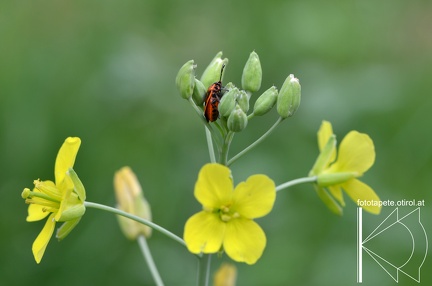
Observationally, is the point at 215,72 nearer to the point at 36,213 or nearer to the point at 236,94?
the point at 236,94

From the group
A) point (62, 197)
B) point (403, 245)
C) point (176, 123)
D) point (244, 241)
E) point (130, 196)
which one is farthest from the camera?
point (176, 123)

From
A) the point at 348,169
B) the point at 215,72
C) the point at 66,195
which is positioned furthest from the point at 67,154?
the point at 348,169

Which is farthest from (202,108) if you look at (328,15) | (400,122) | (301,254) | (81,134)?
(328,15)

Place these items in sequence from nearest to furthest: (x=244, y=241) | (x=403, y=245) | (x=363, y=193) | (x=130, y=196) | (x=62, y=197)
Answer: (x=244, y=241) < (x=62, y=197) < (x=363, y=193) < (x=130, y=196) < (x=403, y=245)

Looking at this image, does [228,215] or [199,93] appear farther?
[199,93]

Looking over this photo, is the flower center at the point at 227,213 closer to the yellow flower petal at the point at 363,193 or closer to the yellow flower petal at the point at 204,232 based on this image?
the yellow flower petal at the point at 204,232

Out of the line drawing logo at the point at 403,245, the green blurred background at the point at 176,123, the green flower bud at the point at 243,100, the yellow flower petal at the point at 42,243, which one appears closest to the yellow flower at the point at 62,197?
the yellow flower petal at the point at 42,243
